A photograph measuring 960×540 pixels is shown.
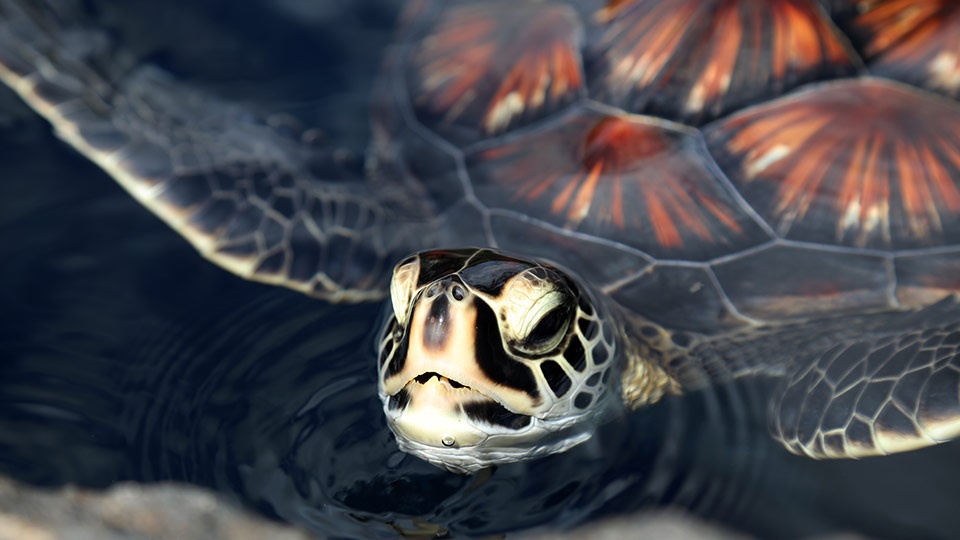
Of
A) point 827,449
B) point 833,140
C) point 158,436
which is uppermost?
point 158,436

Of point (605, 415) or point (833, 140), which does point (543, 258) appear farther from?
point (833, 140)

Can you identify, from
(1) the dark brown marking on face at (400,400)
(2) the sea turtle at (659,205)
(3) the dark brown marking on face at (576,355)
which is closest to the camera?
(1) the dark brown marking on face at (400,400)

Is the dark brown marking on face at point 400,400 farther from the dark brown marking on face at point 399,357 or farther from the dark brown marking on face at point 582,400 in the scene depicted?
the dark brown marking on face at point 582,400

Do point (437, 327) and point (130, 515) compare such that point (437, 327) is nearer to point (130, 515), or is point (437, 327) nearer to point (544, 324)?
point (544, 324)

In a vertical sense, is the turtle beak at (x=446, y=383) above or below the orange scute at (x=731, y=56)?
below

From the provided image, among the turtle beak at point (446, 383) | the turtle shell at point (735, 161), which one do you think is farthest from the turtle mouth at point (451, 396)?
the turtle shell at point (735, 161)

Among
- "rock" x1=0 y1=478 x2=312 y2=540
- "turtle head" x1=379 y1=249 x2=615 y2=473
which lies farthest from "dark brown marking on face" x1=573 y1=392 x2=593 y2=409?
"rock" x1=0 y1=478 x2=312 y2=540

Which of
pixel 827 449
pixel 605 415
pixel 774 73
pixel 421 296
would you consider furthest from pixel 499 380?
pixel 774 73
